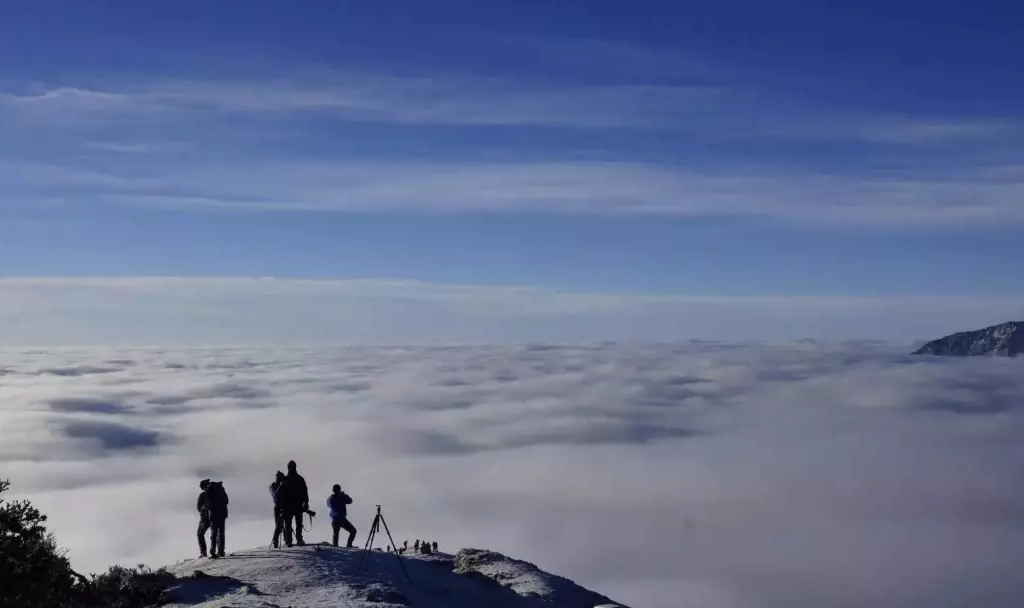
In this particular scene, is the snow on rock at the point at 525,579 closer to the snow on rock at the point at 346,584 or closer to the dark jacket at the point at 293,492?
the snow on rock at the point at 346,584

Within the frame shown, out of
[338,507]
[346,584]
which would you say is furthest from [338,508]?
[346,584]

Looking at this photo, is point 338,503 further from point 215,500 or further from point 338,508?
point 215,500

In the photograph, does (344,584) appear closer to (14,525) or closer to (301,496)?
(301,496)

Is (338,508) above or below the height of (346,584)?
above

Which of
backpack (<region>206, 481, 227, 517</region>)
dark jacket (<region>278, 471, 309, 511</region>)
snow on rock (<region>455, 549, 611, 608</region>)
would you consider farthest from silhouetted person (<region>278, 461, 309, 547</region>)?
snow on rock (<region>455, 549, 611, 608</region>)

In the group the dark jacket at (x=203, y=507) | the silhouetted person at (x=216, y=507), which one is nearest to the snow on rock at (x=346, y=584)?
the silhouetted person at (x=216, y=507)

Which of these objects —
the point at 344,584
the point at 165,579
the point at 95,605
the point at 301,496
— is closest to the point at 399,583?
the point at 344,584
